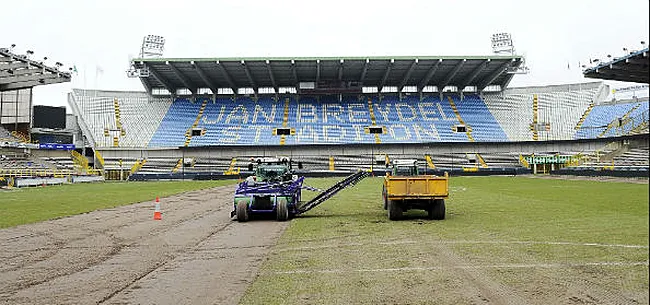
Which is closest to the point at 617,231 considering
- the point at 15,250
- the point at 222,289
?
the point at 222,289

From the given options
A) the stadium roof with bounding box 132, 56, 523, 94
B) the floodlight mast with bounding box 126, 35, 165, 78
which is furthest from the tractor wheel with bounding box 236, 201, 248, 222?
the floodlight mast with bounding box 126, 35, 165, 78

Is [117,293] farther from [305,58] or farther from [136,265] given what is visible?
[305,58]

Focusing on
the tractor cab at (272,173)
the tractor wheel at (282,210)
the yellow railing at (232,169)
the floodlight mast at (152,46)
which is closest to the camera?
the tractor wheel at (282,210)

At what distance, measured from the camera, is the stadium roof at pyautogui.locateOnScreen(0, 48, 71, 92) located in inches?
1296

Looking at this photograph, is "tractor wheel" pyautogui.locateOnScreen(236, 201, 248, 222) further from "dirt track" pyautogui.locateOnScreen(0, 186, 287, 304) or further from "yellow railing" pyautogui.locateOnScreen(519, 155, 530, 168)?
"yellow railing" pyautogui.locateOnScreen(519, 155, 530, 168)

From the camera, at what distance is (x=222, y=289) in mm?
7527

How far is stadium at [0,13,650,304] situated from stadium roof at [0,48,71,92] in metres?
0.21

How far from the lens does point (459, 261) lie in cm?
916

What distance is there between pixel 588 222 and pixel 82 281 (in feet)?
40.7

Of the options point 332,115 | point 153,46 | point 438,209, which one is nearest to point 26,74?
point 438,209

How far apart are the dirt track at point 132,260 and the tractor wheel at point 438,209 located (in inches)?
184

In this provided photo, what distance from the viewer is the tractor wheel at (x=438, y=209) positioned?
52.1 feet

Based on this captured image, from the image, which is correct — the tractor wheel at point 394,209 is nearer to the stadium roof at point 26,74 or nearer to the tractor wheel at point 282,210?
the tractor wheel at point 282,210

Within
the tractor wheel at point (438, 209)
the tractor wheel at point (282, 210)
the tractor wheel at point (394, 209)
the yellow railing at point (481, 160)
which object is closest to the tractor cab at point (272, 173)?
the tractor wheel at point (282, 210)
